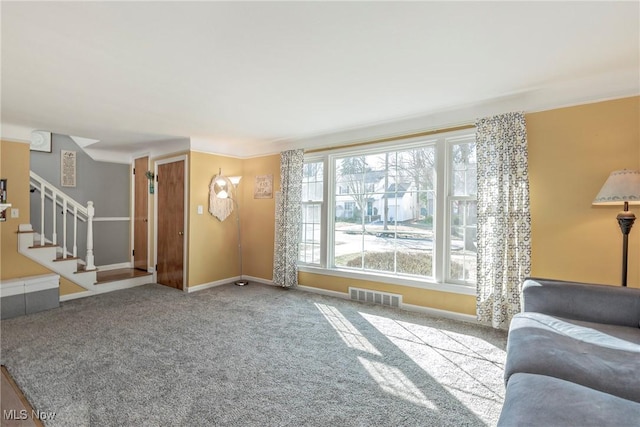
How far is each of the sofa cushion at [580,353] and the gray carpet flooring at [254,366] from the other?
51cm

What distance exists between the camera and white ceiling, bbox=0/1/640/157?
1.71 m

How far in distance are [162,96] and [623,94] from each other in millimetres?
4224

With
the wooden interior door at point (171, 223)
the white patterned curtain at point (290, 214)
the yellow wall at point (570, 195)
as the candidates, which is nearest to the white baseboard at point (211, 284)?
the wooden interior door at point (171, 223)

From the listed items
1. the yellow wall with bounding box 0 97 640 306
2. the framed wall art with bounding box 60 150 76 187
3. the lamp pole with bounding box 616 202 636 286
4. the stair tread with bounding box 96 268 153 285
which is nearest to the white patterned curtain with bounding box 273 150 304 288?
the yellow wall with bounding box 0 97 640 306

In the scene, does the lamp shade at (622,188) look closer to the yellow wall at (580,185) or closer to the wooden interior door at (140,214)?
the yellow wall at (580,185)

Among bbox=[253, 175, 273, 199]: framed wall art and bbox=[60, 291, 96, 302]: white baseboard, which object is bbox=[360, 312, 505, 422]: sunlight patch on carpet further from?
bbox=[60, 291, 96, 302]: white baseboard

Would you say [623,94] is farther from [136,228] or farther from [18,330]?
[136,228]

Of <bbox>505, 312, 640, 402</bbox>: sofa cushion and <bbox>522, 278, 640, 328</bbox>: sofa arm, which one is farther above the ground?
<bbox>522, 278, 640, 328</bbox>: sofa arm

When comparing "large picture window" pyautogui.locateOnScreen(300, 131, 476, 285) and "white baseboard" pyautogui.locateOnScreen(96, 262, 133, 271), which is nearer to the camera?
"large picture window" pyautogui.locateOnScreen(300, 131, 476, 285)

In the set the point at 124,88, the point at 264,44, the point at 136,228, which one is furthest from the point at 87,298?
the point at 264,44

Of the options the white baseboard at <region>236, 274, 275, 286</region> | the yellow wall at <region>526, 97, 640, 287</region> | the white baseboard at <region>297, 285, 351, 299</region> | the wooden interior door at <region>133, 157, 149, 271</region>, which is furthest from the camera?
the wooden interior door at <region>133, 157, 149, 271</region>

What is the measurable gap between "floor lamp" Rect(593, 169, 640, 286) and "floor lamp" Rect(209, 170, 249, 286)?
14.7ft

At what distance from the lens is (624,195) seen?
7.13 ft

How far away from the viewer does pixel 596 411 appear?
1036 mm
